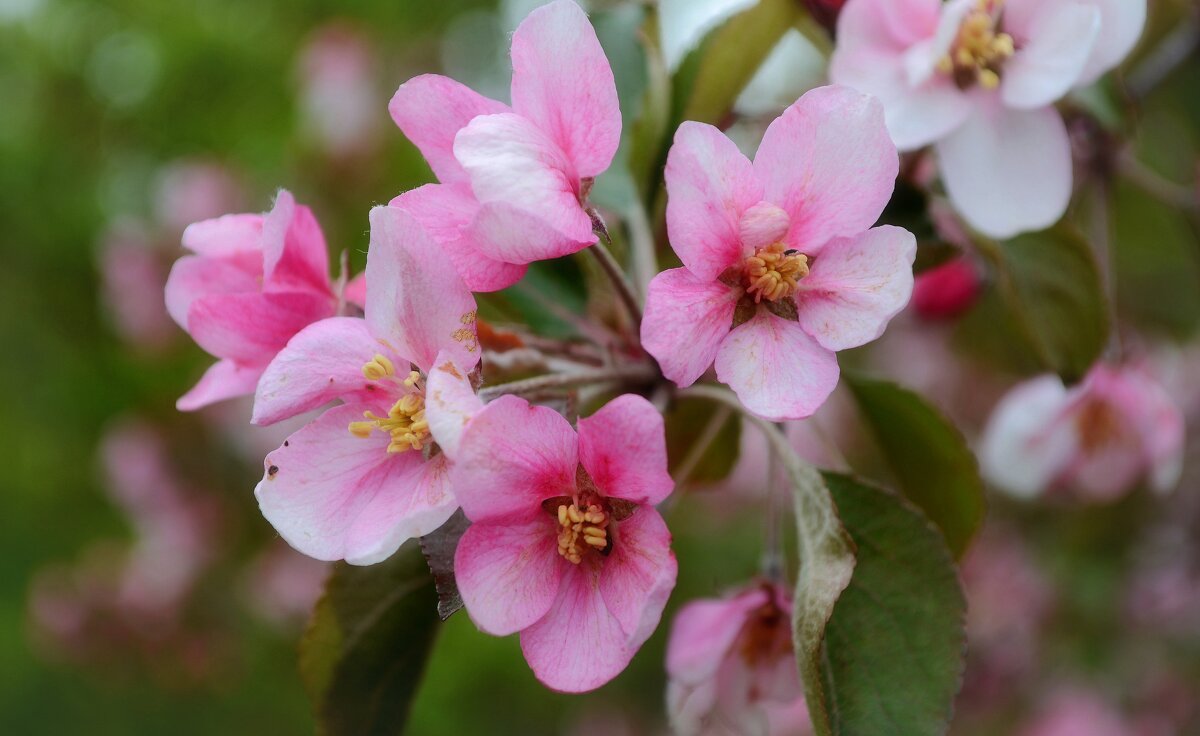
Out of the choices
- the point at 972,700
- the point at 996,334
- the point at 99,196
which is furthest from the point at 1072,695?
the point at 99,196

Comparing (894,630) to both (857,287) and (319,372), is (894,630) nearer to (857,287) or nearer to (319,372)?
(857,287)

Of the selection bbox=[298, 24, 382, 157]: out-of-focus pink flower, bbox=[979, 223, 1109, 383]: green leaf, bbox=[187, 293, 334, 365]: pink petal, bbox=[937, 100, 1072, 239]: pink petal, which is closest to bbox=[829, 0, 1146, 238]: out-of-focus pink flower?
bbox=[937, 100, 1072, 239]: pink petal

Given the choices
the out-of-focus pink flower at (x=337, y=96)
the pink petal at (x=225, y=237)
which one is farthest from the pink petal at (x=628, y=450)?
the out-of-focus pink flower at (x=337, y=96)

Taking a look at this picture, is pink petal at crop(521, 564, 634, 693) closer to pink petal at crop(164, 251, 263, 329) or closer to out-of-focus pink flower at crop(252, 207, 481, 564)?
out-of-focus pink flower at crop(252, 207, 481, 564)

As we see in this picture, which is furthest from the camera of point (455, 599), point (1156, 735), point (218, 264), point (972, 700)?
point (1156, 735)

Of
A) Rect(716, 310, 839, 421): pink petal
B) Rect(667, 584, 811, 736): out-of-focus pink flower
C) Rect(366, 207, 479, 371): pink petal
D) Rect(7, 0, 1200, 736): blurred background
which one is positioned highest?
Rect(366, 207, 479, 371): pink petal

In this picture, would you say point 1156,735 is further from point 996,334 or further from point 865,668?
point 865,668

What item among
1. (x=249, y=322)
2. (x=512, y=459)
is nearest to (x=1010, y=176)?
(x=512, y=459)
